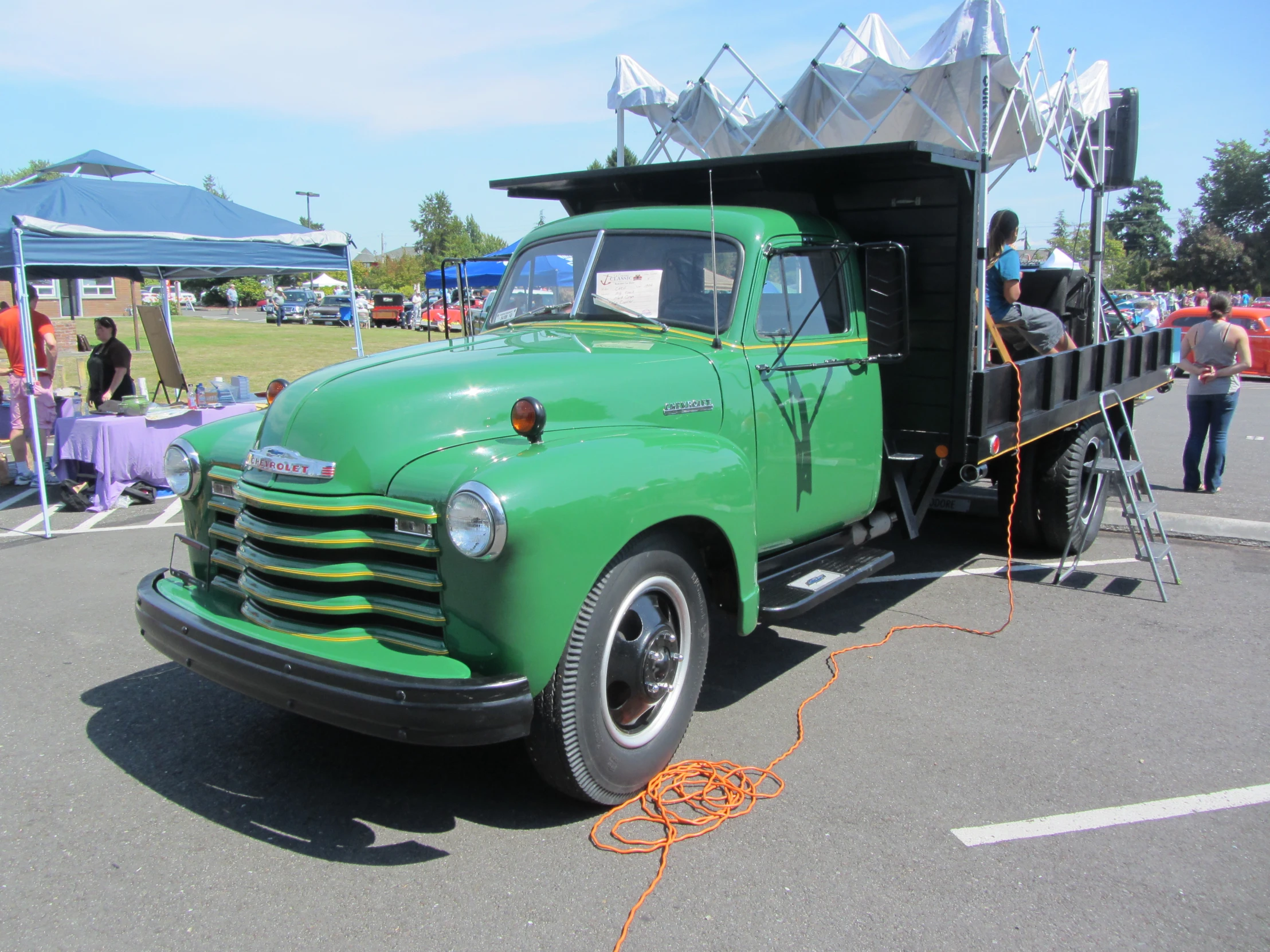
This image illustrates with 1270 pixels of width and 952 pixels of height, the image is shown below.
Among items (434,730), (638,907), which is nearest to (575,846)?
(638,907)

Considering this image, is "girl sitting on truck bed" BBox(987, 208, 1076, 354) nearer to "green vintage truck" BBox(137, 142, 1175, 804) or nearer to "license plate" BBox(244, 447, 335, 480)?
"green vintage truck" BBox(137, 142, 1175, 804)

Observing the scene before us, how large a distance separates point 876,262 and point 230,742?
11.9ft

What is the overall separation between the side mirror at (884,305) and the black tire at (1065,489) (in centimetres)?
252

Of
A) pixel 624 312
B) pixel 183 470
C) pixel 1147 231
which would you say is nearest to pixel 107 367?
pixel 183 470

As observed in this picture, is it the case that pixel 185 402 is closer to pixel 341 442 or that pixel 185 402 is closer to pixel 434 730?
pixel 341 442

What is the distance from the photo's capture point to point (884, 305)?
4539 millimetres

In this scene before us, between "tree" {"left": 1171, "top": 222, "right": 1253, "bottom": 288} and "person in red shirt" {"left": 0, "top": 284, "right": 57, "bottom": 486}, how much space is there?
68068mm

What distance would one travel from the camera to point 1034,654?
16.1ft

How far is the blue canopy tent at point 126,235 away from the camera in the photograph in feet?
26.1

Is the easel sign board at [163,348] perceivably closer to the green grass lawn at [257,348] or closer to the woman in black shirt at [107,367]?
the woman in black shirt at [107,367]

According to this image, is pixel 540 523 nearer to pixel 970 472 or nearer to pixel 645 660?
pixel 645 660

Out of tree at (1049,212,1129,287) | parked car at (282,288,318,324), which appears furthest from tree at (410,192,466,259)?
tree at (1049,212,1129,287)

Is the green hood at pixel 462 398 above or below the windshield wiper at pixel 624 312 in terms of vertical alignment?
below

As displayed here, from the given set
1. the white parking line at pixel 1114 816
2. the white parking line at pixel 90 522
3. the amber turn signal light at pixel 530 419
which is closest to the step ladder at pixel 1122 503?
the white parking line at pixel 1114 816
